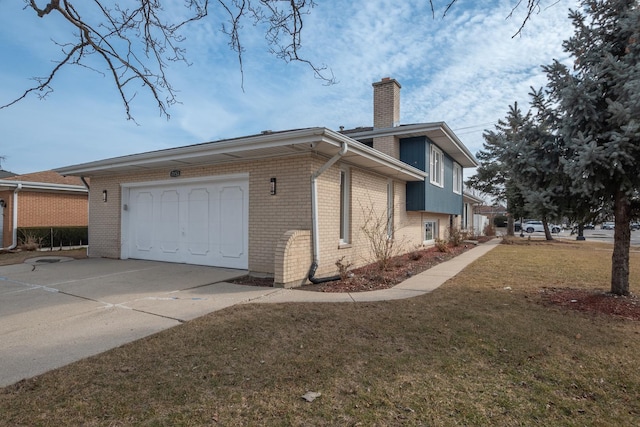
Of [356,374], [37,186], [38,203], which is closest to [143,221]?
[37,186]

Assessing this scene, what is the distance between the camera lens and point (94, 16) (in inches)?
187

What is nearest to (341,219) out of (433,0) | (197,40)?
(197,40)

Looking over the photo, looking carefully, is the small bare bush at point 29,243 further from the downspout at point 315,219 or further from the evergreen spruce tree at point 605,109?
the evergreen spruce tree at point 605,109

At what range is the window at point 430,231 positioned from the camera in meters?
16.2

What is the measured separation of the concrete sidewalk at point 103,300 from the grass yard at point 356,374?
1.52 feet

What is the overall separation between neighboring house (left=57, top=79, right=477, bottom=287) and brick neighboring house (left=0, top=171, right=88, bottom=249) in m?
6.36

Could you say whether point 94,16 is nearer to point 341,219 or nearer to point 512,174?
point 341,219

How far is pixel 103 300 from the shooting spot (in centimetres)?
594

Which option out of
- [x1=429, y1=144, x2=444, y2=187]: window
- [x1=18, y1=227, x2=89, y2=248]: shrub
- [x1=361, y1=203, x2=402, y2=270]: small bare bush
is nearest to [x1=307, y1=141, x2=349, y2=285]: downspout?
[x1=361, y1=203, x2=402, y2=270]: small bare bush

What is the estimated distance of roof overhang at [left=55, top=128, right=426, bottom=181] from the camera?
6.88m

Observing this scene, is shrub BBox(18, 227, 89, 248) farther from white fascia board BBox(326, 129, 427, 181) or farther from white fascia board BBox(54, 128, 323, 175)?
white fascia board BBox(326, 129, 427, 181)

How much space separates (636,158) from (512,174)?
172 centimetres

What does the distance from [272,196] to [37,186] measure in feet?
45.9

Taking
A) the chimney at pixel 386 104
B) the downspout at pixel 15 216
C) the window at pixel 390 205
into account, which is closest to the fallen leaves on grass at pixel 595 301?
the window at pixel 390 205
